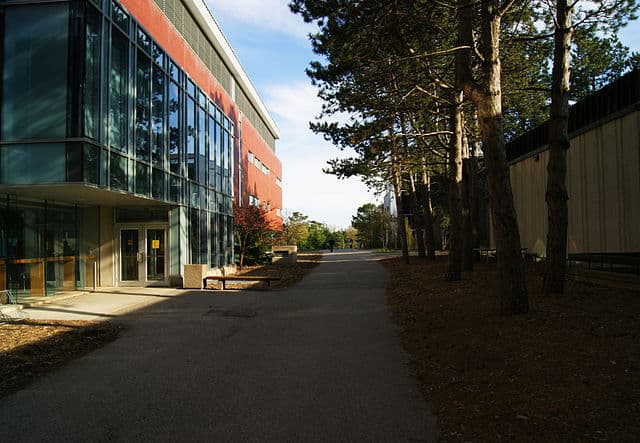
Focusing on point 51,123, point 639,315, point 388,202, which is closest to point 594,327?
point 639,315

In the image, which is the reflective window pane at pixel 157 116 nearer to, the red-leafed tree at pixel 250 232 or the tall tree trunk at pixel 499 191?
the tall tree trunk at pixel 499 191

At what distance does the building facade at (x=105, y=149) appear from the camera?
37.8 feet

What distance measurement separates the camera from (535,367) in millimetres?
5297

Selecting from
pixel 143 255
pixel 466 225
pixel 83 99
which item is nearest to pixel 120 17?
pixel 83 99

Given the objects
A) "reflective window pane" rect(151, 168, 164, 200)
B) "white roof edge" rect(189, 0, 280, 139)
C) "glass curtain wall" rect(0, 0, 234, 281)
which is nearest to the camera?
"glass curtain wall" rect(0, 0, 234, 281)

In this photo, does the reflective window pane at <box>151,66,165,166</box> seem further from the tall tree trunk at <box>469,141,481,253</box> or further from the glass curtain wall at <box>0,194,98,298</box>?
the tall tree trunk at <box>469,141,481,253</box>

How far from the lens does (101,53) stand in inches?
487

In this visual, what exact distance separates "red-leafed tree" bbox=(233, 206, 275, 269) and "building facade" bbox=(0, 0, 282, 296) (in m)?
3.10

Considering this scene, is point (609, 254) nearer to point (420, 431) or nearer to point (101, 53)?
point (420, 431)

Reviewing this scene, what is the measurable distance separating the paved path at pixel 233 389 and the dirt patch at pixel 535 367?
0.40 metres

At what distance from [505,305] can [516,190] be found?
44.5ft

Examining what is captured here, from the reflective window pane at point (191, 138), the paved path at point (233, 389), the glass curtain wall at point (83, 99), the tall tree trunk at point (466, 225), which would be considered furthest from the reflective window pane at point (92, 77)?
the tall tree trunk at point (466, 225)

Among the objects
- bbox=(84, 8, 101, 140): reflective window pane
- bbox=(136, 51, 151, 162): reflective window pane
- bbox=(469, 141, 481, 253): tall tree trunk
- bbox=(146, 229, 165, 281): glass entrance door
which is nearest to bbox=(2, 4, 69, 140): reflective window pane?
bbox=(84, 8, 101, 140): reflective window pane

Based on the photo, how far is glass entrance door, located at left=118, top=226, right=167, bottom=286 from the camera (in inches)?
678
